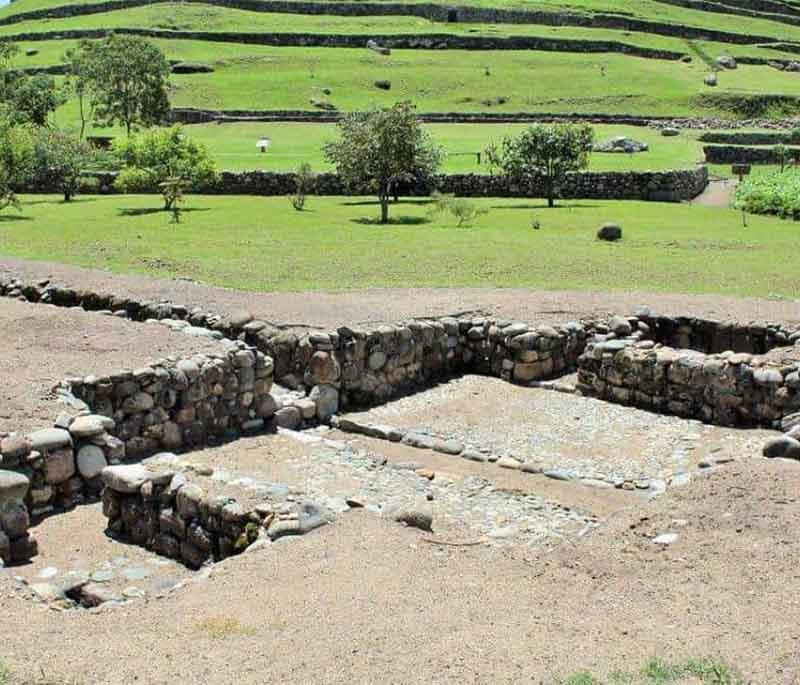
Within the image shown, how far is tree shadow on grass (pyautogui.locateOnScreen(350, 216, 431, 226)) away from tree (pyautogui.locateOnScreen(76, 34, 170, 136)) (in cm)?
2579

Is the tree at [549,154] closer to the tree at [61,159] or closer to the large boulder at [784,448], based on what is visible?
the tree at [61,159]

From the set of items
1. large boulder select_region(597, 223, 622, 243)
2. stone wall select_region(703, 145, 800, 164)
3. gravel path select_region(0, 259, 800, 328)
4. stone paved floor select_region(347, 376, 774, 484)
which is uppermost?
stone wall select_region(703, 145, 800, 164)

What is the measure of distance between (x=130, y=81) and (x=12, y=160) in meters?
22.7

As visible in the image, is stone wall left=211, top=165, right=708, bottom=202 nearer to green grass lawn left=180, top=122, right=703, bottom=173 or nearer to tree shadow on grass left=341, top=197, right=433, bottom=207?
green grass lawn left=180, top=122, right=703, bottom=173

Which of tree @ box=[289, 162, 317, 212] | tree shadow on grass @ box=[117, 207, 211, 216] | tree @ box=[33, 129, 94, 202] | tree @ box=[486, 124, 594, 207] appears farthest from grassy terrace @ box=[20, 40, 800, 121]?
tree shadow on grass @ box=[117, 207, 211, 216]

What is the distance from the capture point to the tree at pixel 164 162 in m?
37.0

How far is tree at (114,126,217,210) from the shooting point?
36969 millimetres

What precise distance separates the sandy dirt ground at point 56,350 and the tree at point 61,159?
73.9ft

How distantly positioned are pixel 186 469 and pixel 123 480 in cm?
68

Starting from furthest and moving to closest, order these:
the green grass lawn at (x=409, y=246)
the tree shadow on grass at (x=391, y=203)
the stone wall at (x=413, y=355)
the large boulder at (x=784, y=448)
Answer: the tree shadow on grass at (x=391, y=203) < the green grass lawn at (x=409, y=246) < the stone wall at (x=413, y=355) < the large boulder at (x=784, y=448)

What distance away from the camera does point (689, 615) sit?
7.12 metres

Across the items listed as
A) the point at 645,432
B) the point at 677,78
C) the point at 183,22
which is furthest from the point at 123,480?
the point at 183,22

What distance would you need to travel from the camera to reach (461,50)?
3221 inches

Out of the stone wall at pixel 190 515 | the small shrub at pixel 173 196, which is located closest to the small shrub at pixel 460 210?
the small shrub at pixel 173 196
